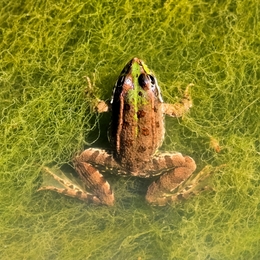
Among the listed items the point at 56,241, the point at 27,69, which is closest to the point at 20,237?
the point at 56,241

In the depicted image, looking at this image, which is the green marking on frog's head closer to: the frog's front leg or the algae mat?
the algae mat

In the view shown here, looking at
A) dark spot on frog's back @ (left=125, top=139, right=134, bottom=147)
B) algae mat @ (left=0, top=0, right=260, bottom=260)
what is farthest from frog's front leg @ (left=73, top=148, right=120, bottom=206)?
dark spot on frog's back @ (left=125, top=139, right=134, bottom=147)

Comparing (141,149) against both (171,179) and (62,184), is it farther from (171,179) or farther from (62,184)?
(62,184)

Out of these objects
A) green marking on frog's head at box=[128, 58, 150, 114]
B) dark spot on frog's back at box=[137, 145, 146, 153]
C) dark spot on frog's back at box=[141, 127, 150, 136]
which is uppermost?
green marking on frog's head at box=[128, 58, 150, 114]

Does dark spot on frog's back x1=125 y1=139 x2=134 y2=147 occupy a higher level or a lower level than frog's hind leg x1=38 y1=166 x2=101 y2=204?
higher

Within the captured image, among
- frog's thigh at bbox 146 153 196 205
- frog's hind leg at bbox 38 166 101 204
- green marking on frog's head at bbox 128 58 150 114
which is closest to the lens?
green marking on frog's head at bbox 128 58 150 114

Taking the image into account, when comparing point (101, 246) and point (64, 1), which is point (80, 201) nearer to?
point (101, 246)

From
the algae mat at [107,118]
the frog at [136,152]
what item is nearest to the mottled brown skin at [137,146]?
the frog at [136,152]

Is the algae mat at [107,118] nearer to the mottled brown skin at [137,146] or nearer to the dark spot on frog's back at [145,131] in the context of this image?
the mottled brown skin at [137,146]

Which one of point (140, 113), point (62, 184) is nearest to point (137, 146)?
point (140, 113)
